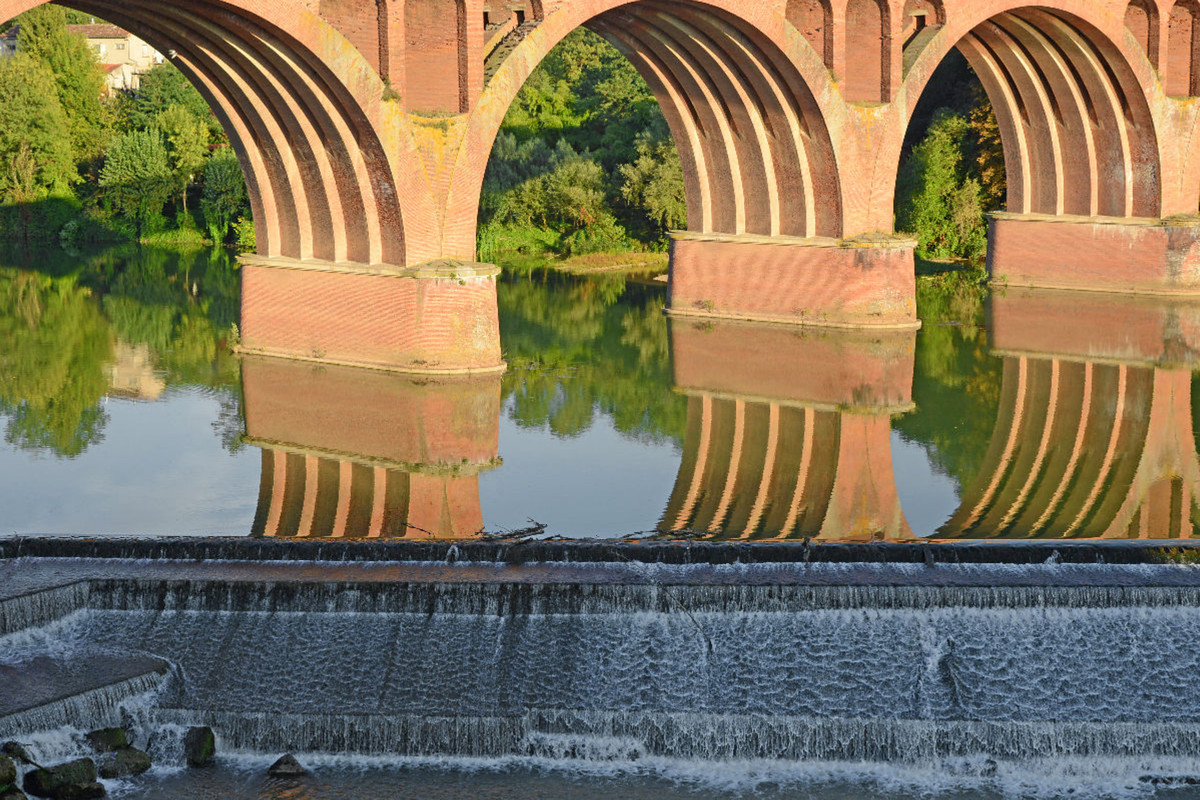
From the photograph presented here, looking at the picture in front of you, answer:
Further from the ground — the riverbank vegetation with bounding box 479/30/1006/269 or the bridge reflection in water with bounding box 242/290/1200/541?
the riverbank vegetation with bounding box 479/30/1006/269

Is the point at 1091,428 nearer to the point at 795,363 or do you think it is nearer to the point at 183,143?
the point at 795,363

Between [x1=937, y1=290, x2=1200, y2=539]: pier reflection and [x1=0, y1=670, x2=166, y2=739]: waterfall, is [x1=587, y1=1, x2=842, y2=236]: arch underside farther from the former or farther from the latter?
[x1=0, y1=670, x2=166, y2=739]: waterfall

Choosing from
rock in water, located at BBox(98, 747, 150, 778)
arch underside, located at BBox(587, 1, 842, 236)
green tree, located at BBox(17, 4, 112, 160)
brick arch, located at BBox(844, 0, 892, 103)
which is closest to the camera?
rock in water, located at BBox(98, 747, 150, 778)

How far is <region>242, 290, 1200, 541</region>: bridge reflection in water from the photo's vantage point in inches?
598

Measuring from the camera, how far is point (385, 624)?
1205cm

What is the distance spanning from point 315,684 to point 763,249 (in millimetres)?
16788

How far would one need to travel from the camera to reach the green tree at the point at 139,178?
4462 centimetres

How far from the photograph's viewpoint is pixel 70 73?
158 ft

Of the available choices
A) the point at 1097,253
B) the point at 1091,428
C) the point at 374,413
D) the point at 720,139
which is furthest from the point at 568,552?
the point at 1097,253

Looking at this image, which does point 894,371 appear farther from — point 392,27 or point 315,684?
point 315,684

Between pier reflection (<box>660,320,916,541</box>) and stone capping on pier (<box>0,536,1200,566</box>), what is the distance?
48.7 inches

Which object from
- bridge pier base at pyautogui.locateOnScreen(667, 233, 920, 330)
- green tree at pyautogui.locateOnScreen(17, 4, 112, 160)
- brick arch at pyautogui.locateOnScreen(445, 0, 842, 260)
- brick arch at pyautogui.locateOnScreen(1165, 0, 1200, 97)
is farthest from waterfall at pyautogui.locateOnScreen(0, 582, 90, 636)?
green tree at pyautogui.locateOnScreen(17, 4, 112, 160)

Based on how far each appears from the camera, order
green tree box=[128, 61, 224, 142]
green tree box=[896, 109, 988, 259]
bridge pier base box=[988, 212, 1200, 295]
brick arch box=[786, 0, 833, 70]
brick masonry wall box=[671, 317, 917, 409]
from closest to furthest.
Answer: brick masonry wall box=[671, 317, 917, 409], brick arch box=[786, 0, 833, 70], bridge pier base box=[988, 212, 1200, 295], green tree box=[896, 109, 988, 259], green tree box=[128, 61, 224, 142]

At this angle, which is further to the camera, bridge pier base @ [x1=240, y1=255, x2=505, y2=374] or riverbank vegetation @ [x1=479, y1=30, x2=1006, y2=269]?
riverbank vegetation @ [x1=479, y1=30, x2=1006, y2=269]
